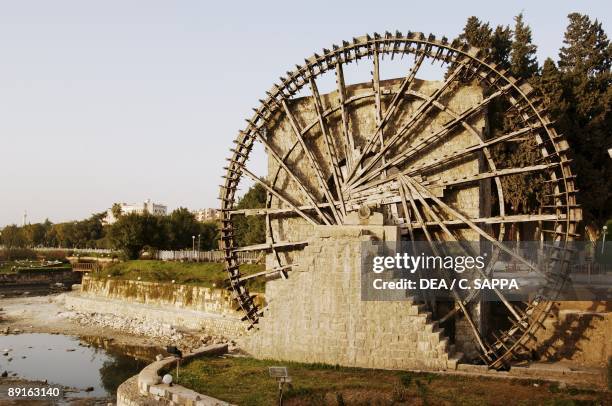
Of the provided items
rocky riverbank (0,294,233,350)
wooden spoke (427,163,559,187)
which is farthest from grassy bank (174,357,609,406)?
rocky riverbank (0,294,233,350)

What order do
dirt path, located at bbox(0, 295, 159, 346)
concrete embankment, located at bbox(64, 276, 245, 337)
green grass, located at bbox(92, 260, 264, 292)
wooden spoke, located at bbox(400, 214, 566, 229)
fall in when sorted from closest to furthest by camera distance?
wooden spoke, located at bbox(400, 214, 566, 229)
concrete embankment, located at bbox(64, 276, 245, 337)
dirt path, located at bbox(0, 295, 159, 346)
green grass, located at bbox(92, 260, 264, 292)

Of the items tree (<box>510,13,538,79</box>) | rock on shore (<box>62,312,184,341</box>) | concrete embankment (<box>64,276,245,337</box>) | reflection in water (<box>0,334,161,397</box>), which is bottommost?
reflection in water (<box>0,334,161,397</box>)

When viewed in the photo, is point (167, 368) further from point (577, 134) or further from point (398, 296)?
point (577, 134)

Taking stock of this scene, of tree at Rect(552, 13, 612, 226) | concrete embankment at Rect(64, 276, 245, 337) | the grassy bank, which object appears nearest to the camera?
the grassy bank

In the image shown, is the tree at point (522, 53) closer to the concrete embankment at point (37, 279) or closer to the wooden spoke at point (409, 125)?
the wooden spoke at point (409, 125)

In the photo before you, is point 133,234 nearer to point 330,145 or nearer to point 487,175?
point 330,145

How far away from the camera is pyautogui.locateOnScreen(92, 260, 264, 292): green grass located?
1117 inches

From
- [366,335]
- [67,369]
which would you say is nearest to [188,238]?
[67,369]

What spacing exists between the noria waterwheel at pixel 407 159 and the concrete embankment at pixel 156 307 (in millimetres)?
7473

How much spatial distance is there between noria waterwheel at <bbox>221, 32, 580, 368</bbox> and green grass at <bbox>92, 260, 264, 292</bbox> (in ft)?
31.3

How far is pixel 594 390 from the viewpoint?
1034cm

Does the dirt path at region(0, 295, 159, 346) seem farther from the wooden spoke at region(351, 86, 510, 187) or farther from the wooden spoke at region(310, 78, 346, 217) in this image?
the wooden spoke at region(351, 86, 510, 187)

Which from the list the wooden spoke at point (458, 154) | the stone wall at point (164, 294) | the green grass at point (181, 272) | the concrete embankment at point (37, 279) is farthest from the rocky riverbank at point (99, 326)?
the concrete embankment at point (37, 279)

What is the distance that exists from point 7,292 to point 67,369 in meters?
33.8
